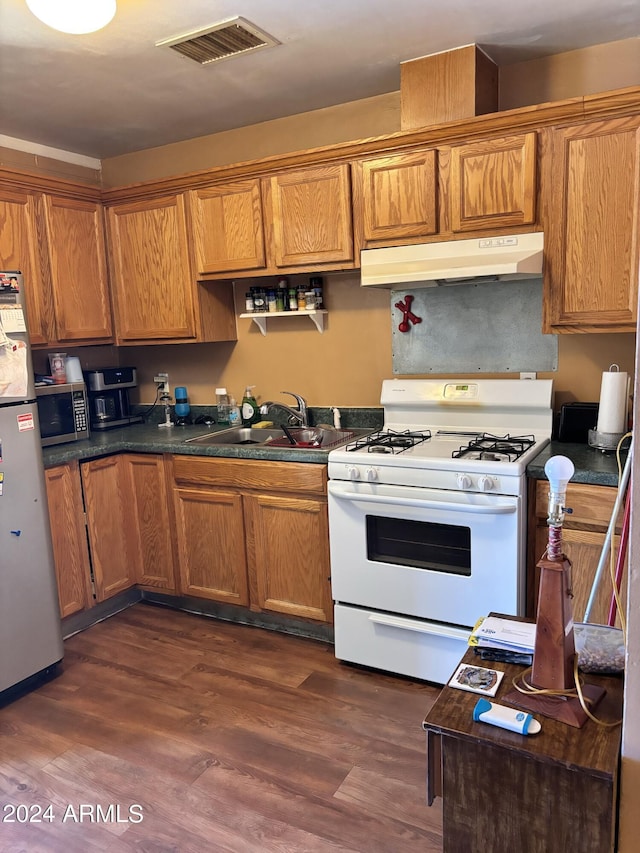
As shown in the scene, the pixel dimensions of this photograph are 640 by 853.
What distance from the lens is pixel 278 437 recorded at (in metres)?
3.31

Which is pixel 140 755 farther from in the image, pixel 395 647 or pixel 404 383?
pixel 404 383

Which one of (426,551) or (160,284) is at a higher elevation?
(160,284)

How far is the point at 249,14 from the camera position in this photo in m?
2.16

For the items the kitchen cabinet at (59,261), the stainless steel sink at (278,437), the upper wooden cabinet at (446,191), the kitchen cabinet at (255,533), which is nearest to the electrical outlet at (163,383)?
the kitchen cabinet at (59,261)

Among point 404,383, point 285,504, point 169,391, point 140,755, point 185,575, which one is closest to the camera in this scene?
point 140,755

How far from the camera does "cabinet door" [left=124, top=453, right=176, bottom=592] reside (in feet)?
10.3

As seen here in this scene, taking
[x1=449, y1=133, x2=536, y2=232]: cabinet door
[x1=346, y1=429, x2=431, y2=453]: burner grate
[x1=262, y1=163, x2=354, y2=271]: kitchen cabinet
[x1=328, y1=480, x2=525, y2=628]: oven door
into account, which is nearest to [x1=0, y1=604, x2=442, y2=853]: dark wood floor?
[x1=328, y1=480, x2=525, y2=628]: oven door

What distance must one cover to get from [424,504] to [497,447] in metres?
0.38

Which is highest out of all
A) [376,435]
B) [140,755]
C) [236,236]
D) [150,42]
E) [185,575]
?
[150,42]

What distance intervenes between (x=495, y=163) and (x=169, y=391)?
227 centimetres

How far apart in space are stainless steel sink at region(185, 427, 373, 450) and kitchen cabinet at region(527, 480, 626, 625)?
947 mm

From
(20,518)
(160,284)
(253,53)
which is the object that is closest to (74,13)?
(253,53)

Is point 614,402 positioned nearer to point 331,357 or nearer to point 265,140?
point 331,357

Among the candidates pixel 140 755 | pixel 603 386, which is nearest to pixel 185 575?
pixel 140 755
